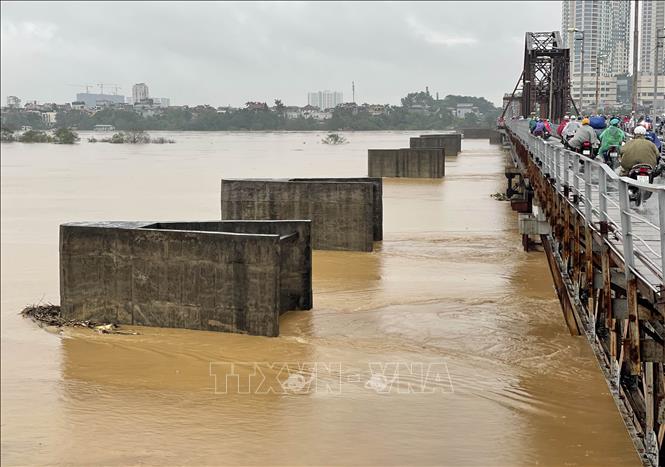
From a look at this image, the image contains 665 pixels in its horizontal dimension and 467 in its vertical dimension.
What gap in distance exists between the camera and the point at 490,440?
11.6m

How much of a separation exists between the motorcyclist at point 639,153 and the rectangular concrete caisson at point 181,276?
19.7 feet

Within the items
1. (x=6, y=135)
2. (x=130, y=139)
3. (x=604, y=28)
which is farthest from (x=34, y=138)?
(x=604, y=28)

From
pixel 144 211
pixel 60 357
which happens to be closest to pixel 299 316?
pixel 60 357

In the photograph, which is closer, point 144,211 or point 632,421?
point 632,421

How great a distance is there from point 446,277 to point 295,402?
10129 mm

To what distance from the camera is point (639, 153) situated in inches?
511

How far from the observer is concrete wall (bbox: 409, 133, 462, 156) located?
8594cm

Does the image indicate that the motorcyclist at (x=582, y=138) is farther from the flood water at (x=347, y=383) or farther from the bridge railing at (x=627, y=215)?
the flood water at (x=347, y=383)

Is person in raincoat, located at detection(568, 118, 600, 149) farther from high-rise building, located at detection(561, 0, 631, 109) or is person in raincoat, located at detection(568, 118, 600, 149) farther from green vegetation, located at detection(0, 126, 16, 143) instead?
green vegetation, located at detection(0, 126, 16, 143)

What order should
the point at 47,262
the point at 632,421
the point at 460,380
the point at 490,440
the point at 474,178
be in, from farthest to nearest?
the point at 474,178 < the point at 47,262 < the point at 460,380 < the point at 490,440 < the point at 632,421

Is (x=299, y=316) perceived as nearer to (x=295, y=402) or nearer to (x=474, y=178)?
(x=295, y=402)

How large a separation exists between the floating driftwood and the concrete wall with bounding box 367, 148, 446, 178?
4213 centimetres

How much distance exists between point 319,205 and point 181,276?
10.9 metres

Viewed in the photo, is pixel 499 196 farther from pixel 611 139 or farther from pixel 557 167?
pixel 557 167
